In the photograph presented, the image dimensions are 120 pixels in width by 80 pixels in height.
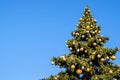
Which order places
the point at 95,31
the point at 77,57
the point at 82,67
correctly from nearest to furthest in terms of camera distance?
the point at 82,67, the point at 77,57, the point at 95,31

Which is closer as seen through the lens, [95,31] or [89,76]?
[89,76]

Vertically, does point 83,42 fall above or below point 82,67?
above

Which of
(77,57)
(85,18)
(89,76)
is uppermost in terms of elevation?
(85,18)

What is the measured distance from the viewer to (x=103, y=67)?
1972 cm

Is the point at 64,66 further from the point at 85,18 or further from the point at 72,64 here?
the point at 85,18

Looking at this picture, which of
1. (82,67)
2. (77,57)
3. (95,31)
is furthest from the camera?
(95,31)

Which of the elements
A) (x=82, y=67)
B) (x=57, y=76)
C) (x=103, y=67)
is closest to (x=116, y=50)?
(x=103, y=67)

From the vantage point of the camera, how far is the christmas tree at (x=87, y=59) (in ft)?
63.1

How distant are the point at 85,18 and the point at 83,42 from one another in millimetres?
2279

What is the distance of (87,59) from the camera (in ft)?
64.6

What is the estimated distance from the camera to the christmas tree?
1923 centimetres

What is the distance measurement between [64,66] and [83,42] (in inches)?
88.8

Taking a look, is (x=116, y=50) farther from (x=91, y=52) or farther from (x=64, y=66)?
(x=64, y=66)

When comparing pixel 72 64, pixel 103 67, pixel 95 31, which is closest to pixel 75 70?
pixel 72 64
